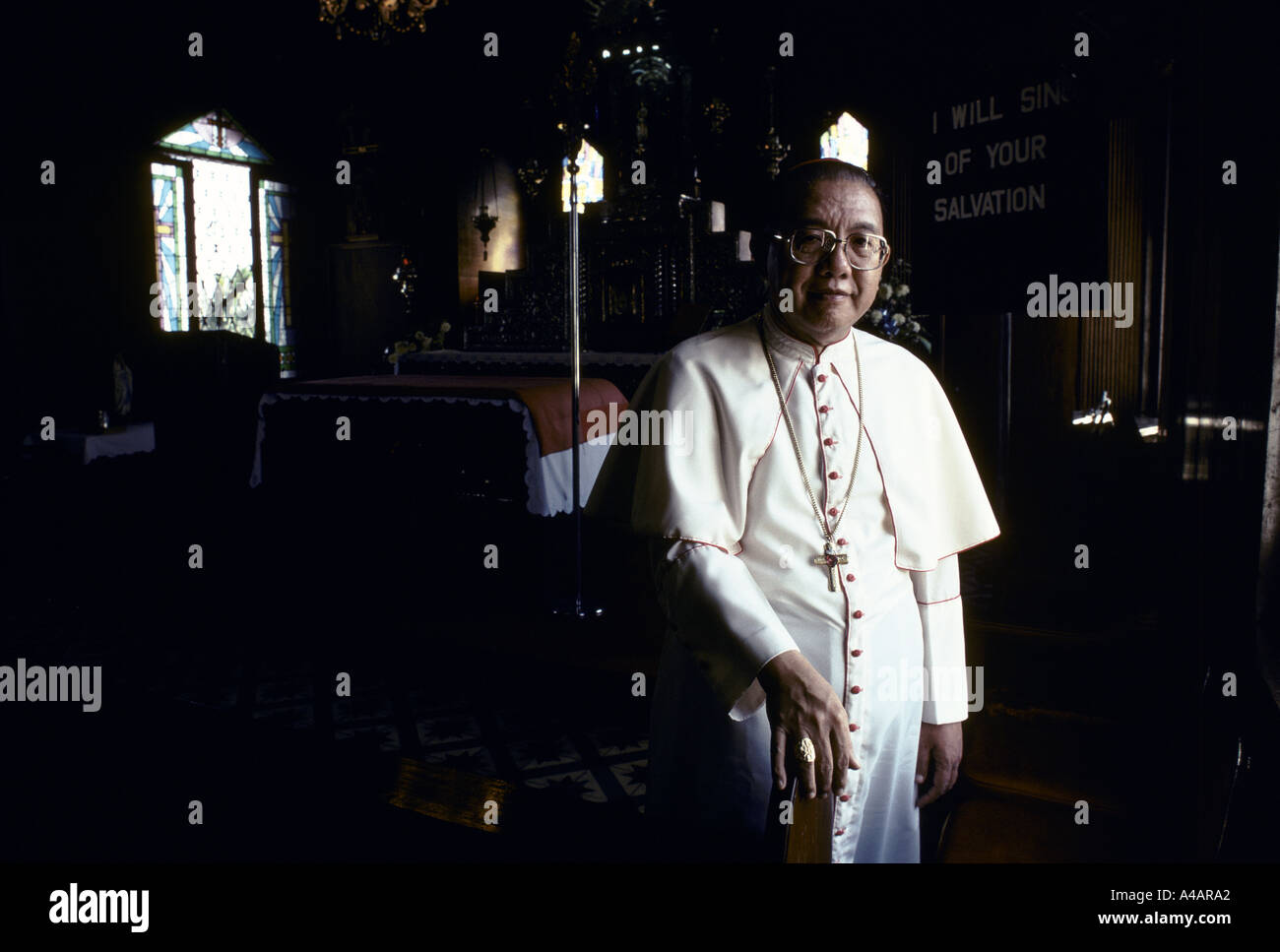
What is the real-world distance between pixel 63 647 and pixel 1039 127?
5.01 metres

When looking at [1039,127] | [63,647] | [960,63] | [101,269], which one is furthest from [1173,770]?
[101,269]

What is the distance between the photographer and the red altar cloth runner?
5277mm

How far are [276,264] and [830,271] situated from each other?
13.6m

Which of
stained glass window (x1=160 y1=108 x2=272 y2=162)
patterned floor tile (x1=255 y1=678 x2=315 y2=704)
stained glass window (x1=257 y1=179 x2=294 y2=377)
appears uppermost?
stained glass window (x1=160 y1=108 x2=272 y2=162)

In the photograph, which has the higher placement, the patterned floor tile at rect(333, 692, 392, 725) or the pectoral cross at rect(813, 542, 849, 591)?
the pectoral cross at rect(813, 542, 849, 591)

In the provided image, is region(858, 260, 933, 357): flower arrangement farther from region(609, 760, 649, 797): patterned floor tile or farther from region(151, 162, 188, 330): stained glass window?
region(151, 162, 188, 330): stained glass window

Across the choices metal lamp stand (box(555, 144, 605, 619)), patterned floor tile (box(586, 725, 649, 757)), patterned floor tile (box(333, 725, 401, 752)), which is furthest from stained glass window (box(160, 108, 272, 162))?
patterned floor tile (box(586, 725, 649, 757))

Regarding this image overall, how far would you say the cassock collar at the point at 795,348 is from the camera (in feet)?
5.25

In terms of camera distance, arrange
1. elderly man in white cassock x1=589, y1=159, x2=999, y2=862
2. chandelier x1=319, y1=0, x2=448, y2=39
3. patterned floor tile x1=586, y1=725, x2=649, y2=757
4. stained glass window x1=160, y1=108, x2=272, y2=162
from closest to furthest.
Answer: elderly man in white cassock x1=589, y1=159, x2=999, y2=862 → patterned floor tile x1=586, y1=725, x2=649, y2=757 → chandelier x1=319, y1=0, x2=448, y2=39 → stained glass window x1=160, y1=108, x2=272, y2=162

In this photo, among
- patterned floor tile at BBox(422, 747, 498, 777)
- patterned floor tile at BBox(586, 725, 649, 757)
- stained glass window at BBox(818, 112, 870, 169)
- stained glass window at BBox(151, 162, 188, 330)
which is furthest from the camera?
stained glass window at BBox(151, 162, 188, 330)

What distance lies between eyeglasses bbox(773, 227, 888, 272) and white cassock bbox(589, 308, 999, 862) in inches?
7.1

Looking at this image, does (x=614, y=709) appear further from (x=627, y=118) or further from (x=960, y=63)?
(x=627, y=118)

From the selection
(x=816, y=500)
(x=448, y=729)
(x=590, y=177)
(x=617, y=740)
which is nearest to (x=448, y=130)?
(x=590, y=177)

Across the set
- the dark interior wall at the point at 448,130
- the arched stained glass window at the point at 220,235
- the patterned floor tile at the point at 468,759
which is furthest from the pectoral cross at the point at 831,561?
the arched stained glass window at the point at 220,235
